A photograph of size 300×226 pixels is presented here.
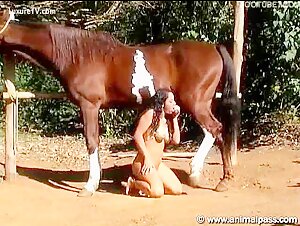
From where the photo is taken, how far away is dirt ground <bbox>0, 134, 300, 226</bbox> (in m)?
4.64

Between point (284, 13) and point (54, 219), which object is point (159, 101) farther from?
point (284, 13)

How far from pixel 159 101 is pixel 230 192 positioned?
102 cm

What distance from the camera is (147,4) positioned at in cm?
881

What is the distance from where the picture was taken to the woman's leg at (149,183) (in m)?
5.26

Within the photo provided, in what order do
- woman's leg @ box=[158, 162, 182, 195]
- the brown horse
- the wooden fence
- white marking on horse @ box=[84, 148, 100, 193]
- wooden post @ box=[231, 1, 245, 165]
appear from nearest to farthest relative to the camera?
woman's leg @ box=[158, 162, 182, 195] < white marking on horse @ box=[84, 148, 100, 193] < the brown horse < the wooden fence < wooden post @ box=[231, 1, 245, 165]

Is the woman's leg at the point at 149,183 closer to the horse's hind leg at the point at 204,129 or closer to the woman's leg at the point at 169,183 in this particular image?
the woman's leg at the point at 169,183

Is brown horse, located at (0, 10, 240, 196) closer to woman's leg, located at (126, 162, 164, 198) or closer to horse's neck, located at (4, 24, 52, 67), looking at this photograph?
horse's neck, located at (4, 24, 52, 67)

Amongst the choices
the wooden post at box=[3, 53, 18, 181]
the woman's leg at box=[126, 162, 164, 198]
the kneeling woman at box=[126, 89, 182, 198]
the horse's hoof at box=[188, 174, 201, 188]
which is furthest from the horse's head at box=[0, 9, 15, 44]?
the horse's hoof at box=[188, 174, 201, 188]

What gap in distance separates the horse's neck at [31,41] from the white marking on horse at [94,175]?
98 cm

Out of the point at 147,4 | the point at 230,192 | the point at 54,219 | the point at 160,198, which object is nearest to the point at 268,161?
the point at 230,192

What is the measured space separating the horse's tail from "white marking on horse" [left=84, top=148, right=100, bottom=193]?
3.82ft

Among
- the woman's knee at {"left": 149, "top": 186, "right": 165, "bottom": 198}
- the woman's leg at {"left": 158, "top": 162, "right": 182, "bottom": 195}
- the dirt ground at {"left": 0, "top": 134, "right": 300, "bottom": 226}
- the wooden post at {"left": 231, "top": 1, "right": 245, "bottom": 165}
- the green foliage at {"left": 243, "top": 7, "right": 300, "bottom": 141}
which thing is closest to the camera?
the dirt ground at {"left": 0, "top": 134, "right": 300, "bottom": 226}

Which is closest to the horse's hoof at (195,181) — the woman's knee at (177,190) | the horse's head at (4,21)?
the woman's knee at (177,190)

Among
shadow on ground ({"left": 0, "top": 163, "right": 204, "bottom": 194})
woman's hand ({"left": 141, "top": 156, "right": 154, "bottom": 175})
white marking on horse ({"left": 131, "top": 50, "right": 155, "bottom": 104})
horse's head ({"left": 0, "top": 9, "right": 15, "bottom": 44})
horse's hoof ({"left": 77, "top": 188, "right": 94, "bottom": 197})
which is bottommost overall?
shadow on ground ({"left": 0, "top": 163, "right": 204, "bottom": 194})
